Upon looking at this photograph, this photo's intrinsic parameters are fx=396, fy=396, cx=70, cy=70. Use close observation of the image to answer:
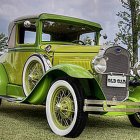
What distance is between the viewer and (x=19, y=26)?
8703 mm

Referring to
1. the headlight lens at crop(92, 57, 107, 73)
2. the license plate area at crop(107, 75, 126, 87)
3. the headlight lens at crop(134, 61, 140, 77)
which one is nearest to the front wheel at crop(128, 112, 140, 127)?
the headlight lens at crop(134, 61, 140, 77)

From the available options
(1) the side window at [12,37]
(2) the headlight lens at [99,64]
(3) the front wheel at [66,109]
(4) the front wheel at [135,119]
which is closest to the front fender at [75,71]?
(3) the front wheel at [66,109]

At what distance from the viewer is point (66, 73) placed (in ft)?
20.2

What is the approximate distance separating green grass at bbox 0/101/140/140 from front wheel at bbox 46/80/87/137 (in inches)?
6.5

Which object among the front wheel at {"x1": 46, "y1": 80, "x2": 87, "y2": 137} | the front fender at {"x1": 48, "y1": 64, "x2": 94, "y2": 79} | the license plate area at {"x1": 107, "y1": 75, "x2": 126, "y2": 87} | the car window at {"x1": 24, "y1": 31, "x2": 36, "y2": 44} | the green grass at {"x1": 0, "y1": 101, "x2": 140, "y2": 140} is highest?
the car window at {"x1": 24, "y1": 31, "x2": 36, "y2": 44}

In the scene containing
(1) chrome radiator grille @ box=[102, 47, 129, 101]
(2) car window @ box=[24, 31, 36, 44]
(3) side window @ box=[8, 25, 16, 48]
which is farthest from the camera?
(3) side window @ box=[8, 25, 16, 48]

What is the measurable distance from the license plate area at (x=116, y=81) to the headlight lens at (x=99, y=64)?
0.23 m

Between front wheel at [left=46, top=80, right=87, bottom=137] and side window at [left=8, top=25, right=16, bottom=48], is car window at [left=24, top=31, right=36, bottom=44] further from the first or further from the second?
front wheel at [left=46, top=80, right=87, bottom=137]

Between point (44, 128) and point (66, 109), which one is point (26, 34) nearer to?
point (44, 128)

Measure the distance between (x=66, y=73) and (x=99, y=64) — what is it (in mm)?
606

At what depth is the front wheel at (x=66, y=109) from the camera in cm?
591

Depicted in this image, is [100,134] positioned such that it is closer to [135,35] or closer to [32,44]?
[32,44]

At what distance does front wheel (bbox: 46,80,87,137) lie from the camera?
233 inches

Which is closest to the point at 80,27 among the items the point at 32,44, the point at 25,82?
the point at 32,44
